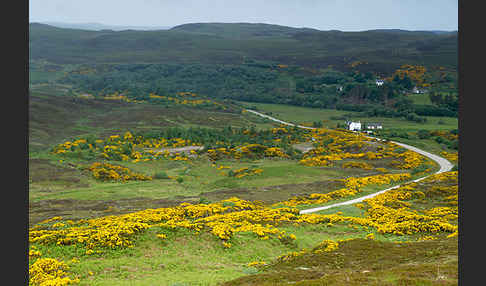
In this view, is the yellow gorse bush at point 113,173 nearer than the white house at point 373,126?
Yes

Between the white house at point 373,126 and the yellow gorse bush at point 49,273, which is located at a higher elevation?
the white house at point 373,126

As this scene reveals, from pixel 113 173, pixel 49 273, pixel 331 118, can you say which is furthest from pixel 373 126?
pixel 49 273

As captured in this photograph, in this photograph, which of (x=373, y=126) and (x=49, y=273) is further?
(x=373, y=126)

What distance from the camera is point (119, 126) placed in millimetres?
112438

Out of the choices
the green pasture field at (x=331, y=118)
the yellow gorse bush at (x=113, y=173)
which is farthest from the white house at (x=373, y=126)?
the yellow gorse bush at (x=113, y=173)

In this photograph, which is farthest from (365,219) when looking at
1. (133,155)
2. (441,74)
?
(441,74)

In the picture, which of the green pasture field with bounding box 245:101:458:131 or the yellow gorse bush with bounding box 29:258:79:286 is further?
the green pasture field with bounding box 245:101:458:131

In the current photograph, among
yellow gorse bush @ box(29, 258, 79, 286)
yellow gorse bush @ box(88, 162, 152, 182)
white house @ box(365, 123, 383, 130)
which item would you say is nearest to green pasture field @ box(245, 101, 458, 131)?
white house @ box(365, 123, 383, 130)

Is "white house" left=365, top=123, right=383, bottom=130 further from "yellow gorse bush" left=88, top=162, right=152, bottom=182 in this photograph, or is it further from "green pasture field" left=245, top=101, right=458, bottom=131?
"yellow gorse bush" left=88, top=162, right=152, bottom=182

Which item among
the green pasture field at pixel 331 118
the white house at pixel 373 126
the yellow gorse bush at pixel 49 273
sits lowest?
the yellow gorse bush at pixel 49 273

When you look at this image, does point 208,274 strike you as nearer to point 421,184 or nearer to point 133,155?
point 421,184

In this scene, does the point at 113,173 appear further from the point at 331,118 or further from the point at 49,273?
the point at 331,118

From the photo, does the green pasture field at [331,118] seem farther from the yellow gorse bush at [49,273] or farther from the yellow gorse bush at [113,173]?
the yellow gorse bush at [49,273]

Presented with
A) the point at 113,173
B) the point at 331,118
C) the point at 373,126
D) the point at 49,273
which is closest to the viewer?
the point at 49,273
